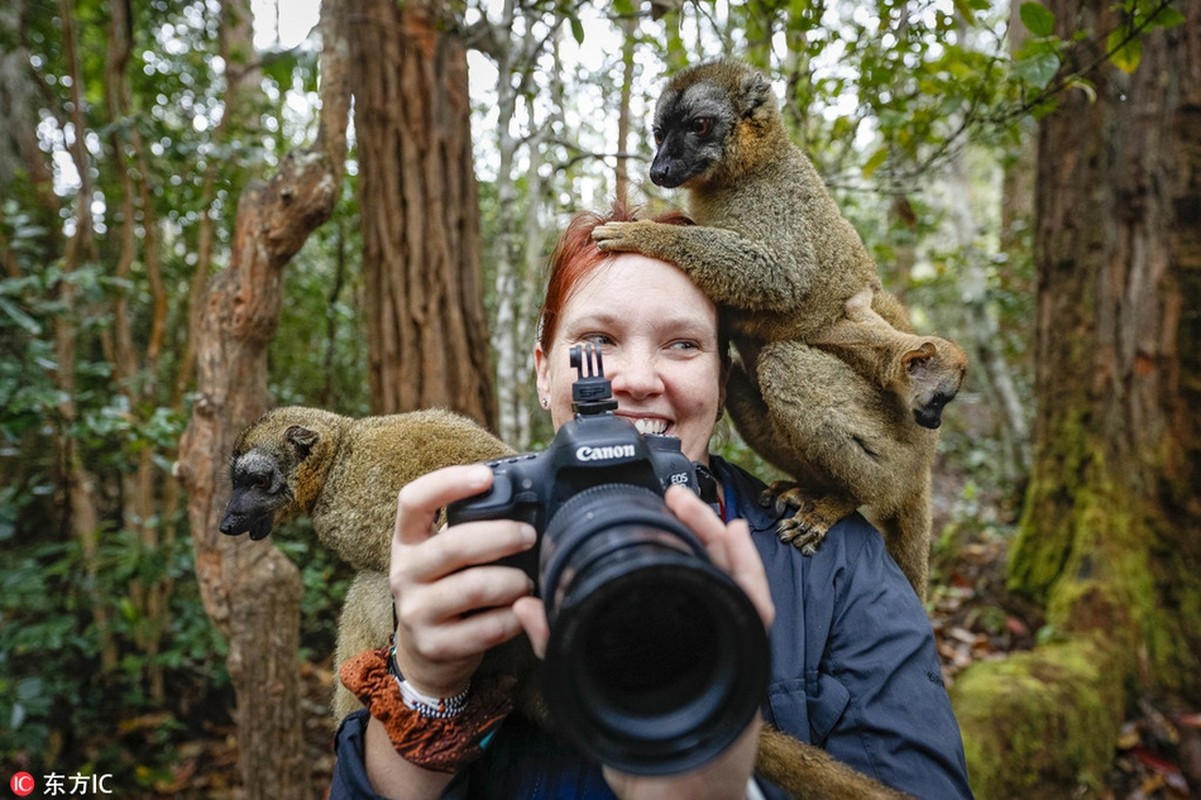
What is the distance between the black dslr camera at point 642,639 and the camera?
96 centimetres

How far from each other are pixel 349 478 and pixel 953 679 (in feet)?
15.5

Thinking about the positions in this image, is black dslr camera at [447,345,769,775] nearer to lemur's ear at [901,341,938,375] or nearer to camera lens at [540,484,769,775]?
camera lens at [540,484,769,775]

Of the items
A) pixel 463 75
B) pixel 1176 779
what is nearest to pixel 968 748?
pixel 1176 779

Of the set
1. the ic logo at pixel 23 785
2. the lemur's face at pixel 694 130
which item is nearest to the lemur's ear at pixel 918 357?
the lemur's face at pixel 694 130

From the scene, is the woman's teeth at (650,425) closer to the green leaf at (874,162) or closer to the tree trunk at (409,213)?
the green leaf at (874,162)

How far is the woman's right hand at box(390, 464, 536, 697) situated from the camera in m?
1.23

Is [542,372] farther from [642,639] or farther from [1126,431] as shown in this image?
[1126,431]

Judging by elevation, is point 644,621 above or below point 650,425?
below

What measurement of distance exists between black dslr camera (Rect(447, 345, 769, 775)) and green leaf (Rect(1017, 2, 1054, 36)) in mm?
2629

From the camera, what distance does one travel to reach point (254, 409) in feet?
10.4

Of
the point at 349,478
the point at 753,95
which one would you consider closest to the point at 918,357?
the point at 753,95

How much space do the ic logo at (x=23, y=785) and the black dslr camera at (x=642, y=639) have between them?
4.50 meters

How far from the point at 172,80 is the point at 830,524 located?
622 cm

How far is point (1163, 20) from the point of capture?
101 inches
